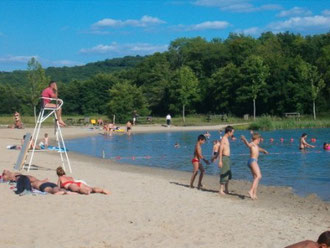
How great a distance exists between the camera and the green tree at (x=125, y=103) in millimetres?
65812

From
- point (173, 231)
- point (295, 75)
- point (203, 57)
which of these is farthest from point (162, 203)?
point (203, 57)

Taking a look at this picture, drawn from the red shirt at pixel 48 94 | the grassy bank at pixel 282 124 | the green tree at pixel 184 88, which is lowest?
the grassy bank at pixel 282 124

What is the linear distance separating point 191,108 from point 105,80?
2255cm

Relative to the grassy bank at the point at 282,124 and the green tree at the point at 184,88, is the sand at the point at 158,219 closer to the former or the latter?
the grassy bank at the point at 282,124

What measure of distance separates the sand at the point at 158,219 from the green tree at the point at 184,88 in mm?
62162

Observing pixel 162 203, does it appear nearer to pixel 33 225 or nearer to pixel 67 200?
pixel 67 200

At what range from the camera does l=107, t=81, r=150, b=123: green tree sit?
65.8 m

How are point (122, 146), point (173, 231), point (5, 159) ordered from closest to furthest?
1. point (173, 231)
2. point (5, 159)
3. point (122, 146)

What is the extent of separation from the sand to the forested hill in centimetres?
10663

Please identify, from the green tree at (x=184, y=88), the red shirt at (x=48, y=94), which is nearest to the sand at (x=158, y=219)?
the red shirt at (x=48, y=94)

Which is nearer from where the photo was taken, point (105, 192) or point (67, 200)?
point (67, 200)

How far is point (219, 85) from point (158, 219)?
70.6 metres

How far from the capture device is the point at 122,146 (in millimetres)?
33094

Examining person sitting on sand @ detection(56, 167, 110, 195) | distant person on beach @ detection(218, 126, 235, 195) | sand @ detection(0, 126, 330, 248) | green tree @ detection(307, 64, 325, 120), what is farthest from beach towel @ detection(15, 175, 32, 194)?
green tree @ detection(307, 64, 325, 120)
